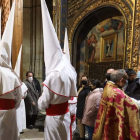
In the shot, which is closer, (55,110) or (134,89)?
(55,110)

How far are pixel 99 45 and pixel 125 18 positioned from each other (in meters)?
4.55

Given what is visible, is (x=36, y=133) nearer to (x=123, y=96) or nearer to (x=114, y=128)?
(x=114, y=128)

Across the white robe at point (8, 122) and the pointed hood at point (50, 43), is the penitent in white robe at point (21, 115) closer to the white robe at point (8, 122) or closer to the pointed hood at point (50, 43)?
the white robe at point (8, 122)

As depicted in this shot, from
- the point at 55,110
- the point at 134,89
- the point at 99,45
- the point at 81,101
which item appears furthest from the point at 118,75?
the point at 99,45

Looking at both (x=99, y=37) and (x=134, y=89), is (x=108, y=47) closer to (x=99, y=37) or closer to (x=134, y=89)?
(x=99, y=37)

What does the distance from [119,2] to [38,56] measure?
569cm

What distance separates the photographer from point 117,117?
7.26ft

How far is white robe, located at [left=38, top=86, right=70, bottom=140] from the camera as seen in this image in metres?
2.23

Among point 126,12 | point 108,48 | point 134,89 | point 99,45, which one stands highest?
point 126,12

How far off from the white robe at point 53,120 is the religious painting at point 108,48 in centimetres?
733

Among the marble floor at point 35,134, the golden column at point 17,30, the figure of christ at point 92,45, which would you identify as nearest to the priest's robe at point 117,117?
the marble floor at point 35,134

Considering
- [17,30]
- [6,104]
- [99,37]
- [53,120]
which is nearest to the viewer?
[53,120]

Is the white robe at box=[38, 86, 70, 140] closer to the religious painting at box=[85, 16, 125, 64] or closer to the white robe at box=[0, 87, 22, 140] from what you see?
the white robe at box=[0, 87, 22, 140]

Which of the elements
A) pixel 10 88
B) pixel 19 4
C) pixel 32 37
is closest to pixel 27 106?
pixel 10 88
